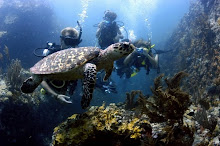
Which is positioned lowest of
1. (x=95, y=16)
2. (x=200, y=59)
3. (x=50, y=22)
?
(x=200, y=59)

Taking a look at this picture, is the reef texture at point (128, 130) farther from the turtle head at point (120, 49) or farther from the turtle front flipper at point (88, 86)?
the turtle head at point (120, 49)

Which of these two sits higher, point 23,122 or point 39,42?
point 39,42

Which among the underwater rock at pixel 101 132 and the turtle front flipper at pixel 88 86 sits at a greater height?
the turtle front flipper at pixel 88 86

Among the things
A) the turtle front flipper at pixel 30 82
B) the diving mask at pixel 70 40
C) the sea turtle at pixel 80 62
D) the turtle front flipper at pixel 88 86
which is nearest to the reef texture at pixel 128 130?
the turtle front flipper at pixel 88 86

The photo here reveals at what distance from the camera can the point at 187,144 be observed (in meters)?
2.59

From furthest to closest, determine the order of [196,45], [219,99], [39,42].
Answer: [39,42]
[196,45]
[219,99]

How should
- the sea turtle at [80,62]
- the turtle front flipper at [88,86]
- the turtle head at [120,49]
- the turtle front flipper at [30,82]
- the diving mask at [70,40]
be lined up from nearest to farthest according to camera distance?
the turtle front flipper at [88,86]
the sea turtle at [80,62]
the turtle head at [120,49]
the turtle front flipper at [30,82]
the diving mask at [70,40]

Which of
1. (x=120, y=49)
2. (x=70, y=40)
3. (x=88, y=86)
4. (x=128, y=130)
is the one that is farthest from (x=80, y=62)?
(x=70, y=40)

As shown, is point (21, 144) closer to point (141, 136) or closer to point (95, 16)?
point (141, 136)

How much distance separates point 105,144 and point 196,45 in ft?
31.9

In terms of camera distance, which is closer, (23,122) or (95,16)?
(23,122)

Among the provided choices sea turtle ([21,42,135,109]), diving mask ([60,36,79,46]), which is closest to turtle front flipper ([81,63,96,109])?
sea turtle ([21,42,135,109])

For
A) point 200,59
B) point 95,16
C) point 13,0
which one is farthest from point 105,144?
point 95,16

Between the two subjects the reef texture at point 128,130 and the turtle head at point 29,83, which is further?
the turtle head at point 29,83
